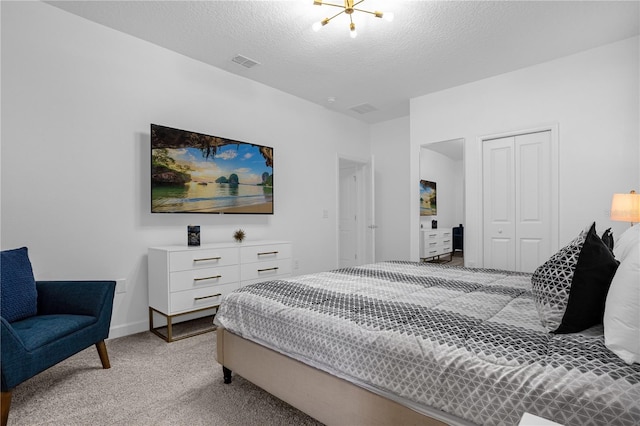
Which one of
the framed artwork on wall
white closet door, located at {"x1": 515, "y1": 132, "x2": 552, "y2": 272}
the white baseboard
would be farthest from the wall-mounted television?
white closet door, located at {"x1": 515, "y1": 132, "x2": 552, "y2": 272}

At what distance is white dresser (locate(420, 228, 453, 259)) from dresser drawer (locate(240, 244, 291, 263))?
1849 millimetres

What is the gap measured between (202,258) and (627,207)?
11.8ft

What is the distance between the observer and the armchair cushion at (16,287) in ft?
6.41

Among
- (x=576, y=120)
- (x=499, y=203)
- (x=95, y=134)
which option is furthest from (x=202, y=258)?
(x=576, y=120)

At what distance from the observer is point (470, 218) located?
4.10 metres

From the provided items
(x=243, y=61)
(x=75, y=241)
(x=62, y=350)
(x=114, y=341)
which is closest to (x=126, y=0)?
(x=243, y=61)

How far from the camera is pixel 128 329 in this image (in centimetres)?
300

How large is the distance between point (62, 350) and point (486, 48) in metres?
4.14

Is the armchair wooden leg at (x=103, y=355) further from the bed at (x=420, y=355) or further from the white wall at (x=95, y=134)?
the bed at (x=420, y=355)

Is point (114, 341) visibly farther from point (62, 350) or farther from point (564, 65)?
Answer: point (564, 65)

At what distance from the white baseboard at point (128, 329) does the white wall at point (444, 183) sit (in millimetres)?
3436

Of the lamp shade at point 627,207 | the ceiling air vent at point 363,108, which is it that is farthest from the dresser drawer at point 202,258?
the lamp shade at point 627,207

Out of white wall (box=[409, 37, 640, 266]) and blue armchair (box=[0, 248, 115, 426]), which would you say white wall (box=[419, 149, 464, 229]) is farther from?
blue armchair (box=[0, 248, 115, 426])

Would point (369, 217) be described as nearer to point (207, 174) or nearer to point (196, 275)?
point (207, 174)
